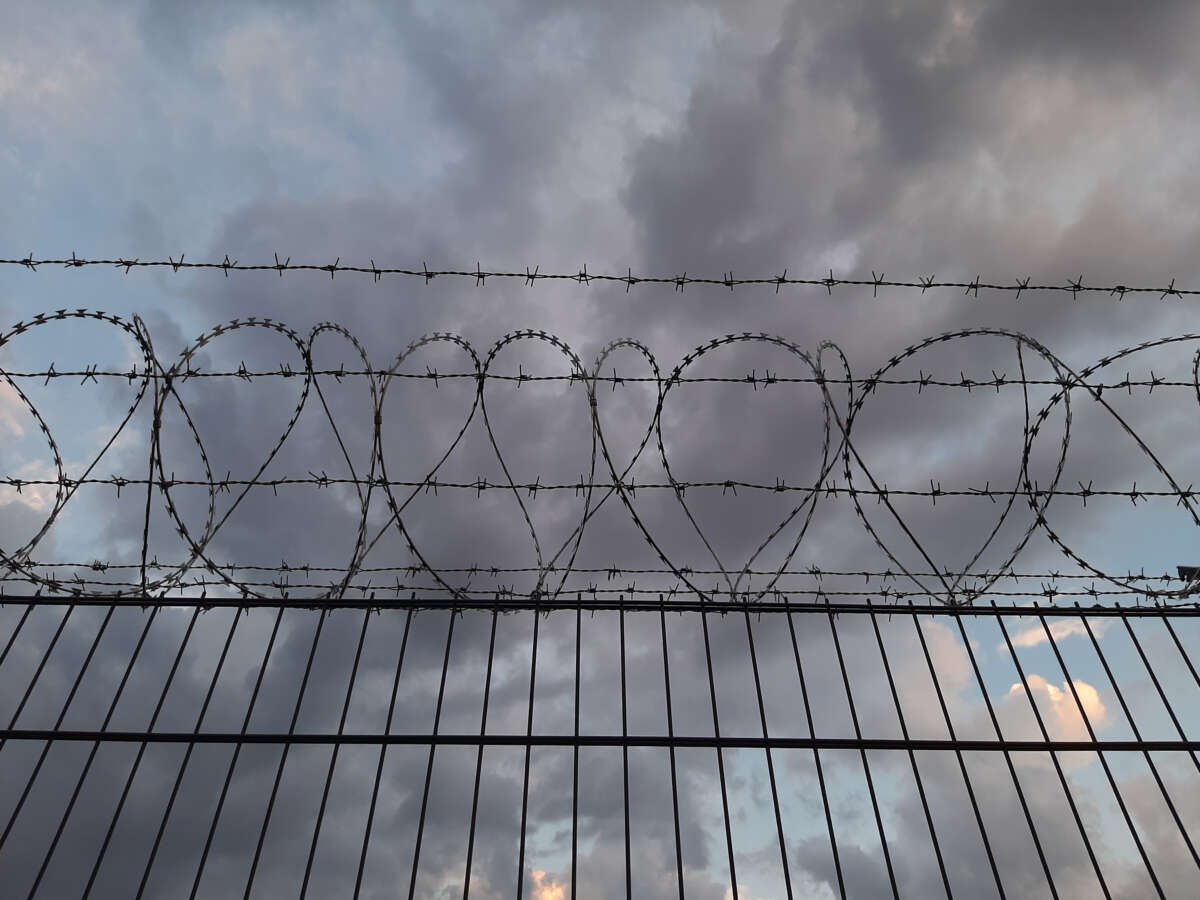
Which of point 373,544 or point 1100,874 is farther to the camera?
point 373,544

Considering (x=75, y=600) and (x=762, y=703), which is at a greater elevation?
(x=75, y=600)

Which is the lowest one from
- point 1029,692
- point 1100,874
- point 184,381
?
point 1100,874

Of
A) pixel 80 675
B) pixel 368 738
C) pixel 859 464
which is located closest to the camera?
pixel 368 738

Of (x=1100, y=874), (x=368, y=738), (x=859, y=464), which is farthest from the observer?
(x=859, y=464)

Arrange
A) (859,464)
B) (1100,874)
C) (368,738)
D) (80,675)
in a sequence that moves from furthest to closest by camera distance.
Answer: (859,464) < (80,675) < (368,738) < (1100,874)

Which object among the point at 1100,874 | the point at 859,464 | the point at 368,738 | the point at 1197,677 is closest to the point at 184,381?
the point at 368,738

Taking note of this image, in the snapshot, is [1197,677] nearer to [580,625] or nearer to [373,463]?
[580,625]

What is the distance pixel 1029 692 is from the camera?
600 centimetres

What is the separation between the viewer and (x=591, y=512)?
6.52m

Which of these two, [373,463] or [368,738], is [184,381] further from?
[368,738]

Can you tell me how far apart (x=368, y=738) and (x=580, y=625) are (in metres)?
1.90

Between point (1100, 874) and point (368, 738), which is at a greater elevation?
point (368, 738)

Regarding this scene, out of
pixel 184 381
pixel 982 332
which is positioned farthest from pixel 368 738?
pixel 982 332

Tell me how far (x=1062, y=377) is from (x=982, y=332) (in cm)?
92
